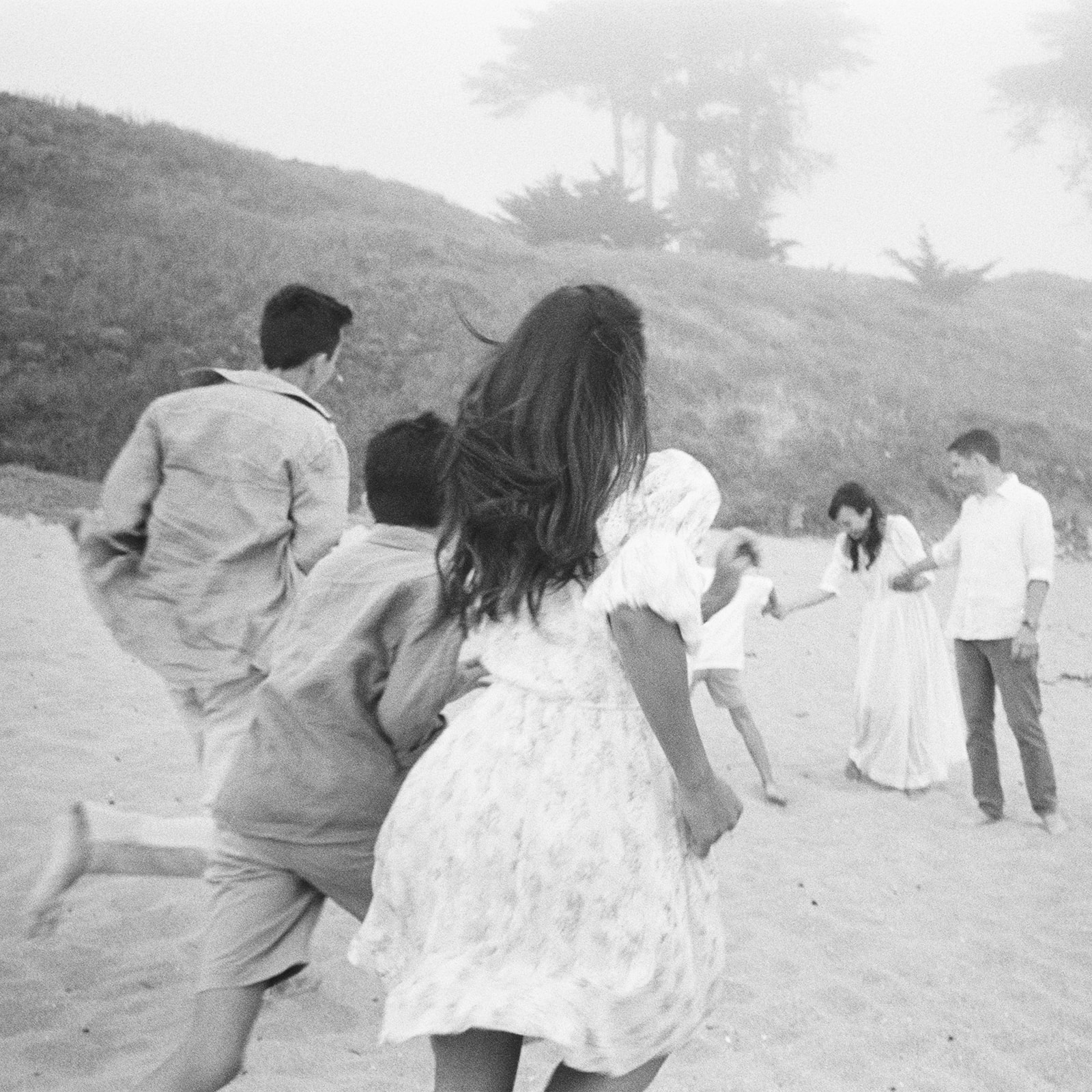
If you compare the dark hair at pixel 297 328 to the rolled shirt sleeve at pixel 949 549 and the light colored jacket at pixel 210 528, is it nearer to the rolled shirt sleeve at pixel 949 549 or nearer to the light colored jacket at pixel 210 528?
the light colored jacket at pixel 210 528

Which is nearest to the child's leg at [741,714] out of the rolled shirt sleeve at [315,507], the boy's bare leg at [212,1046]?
the rolled shirt sleeve at [315,507]

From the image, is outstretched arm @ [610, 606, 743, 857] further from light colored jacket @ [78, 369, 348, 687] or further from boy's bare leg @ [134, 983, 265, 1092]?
light colored jacket @ [78, 369, 348, 687]

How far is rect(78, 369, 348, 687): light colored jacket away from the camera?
10.9 ft

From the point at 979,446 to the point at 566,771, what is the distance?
4810mm

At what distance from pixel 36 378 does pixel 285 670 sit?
56.8 ft

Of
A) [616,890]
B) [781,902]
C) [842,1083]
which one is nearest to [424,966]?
[616,890]

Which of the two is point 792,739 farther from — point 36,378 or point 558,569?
point 36,378

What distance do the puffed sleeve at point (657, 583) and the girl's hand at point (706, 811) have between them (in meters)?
0.21

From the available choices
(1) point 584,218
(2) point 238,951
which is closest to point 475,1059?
(2) point 238,951

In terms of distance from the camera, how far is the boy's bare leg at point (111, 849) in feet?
9.13

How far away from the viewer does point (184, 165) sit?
28.4m

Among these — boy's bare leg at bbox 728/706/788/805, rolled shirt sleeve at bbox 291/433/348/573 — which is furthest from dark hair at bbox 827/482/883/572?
rolled shirt sleeve at bbox 291/433/348/573

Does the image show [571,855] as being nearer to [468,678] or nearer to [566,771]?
[566,771]

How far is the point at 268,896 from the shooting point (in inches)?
99.4
